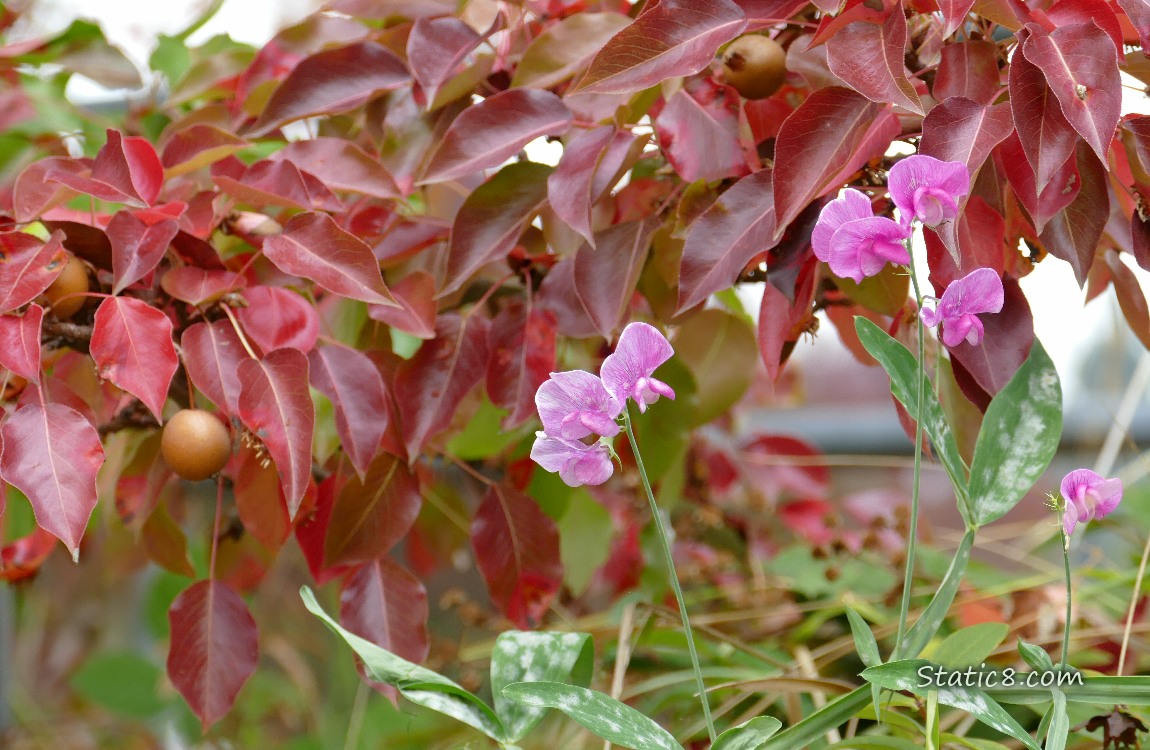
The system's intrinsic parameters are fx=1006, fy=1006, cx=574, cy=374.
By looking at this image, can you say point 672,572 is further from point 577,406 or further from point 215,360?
point 215,360

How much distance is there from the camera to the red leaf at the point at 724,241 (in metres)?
0.42

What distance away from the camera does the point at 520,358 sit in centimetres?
53

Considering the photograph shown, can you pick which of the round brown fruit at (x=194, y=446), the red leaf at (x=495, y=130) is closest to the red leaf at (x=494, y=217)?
the red leaf at (x=495, y=130)

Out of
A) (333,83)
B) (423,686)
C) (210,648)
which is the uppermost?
(333,83)

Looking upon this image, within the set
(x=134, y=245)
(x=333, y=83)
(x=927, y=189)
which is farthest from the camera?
(x=333, y=83)

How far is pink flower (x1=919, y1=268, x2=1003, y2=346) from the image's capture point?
0.34m

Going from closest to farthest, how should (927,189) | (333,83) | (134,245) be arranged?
(927,189)
(134,245)
(333,83)

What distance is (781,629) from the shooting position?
86cm

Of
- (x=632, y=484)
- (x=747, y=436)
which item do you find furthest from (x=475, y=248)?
(x=747, y=436)

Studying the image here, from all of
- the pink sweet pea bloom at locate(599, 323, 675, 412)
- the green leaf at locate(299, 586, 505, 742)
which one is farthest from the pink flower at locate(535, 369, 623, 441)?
the green leaf at locate(299, 586, 505, 742)

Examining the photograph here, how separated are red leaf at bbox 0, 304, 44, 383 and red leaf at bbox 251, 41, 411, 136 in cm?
17

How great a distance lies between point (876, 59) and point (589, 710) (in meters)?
0.26

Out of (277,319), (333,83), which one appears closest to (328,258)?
(277,319)

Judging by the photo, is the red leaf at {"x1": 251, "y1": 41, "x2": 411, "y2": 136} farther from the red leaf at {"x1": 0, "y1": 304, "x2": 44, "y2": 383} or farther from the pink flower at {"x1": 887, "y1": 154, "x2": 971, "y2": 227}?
the pink flower at {"x1": 887, "y1": 154, "x2": 971, "y2": 227}
